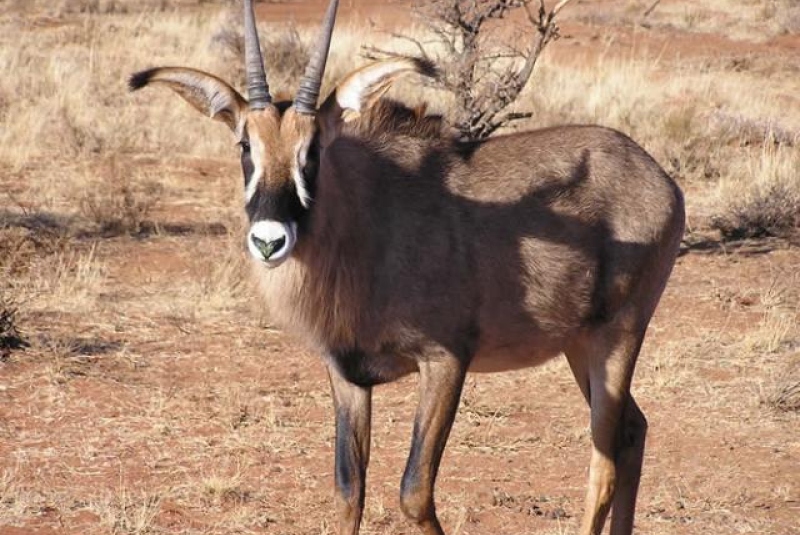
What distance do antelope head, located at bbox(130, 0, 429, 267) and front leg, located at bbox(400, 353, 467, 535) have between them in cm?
92

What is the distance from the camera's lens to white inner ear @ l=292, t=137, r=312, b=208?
5.75 meters

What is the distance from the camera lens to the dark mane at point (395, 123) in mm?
6727

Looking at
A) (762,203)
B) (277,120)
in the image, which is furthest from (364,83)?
(762,203)

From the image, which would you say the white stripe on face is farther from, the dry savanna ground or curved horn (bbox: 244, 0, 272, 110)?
the dry savanna ground

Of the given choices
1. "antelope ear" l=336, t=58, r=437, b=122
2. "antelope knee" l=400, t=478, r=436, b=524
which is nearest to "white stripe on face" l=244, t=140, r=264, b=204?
"antelope ear" l=336, t=58, r=437, b=122

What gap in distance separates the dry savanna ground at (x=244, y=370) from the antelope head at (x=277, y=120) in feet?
6.65

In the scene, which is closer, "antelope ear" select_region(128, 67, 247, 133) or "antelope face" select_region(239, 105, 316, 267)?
"antelope face" select_region(239, 105, 316, 267)

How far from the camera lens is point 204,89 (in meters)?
6.09

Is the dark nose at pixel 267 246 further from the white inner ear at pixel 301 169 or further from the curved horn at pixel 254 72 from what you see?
the curved horn at pixel 254 72

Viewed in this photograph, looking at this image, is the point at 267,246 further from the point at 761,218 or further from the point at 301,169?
the point at 761,218

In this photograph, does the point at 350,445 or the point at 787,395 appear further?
the point at 787,395

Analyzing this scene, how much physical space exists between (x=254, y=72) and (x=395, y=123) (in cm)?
101

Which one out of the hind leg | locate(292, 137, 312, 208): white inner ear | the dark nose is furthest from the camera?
the hind leg

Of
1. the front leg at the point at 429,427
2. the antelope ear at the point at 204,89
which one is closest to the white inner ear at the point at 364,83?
the antelope ear at the point at 204,89
